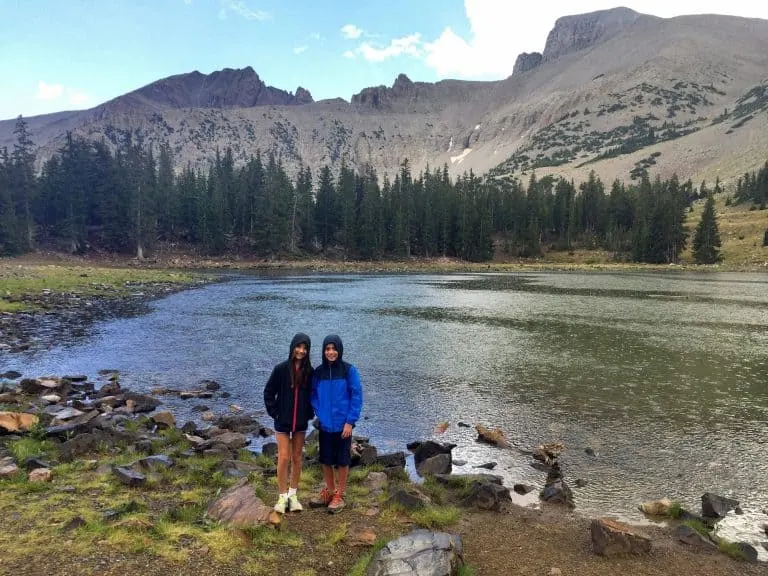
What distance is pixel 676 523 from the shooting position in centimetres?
995

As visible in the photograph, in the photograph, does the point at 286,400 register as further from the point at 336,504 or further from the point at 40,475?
the point at 40,475

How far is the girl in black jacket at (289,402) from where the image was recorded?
8945mm

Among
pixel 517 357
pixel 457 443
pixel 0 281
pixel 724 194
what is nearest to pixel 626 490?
pixel 457 443

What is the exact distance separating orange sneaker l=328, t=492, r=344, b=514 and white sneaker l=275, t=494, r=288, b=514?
2.74ft

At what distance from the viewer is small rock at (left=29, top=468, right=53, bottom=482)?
9711 mm

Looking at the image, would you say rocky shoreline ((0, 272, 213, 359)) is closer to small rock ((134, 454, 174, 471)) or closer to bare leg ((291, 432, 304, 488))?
small rock ((134, 454, 174, 471))

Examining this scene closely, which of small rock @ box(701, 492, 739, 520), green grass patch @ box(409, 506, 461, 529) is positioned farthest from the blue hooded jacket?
small rock @ box(701, 492, 739, 520)

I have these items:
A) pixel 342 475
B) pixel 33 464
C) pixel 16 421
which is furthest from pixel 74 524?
pixel 16 421

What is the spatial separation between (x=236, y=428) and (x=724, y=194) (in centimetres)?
21661

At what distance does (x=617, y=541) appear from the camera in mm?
8352

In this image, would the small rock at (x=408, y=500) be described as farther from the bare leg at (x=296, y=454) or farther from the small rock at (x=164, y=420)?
the small rock at (x=164, y=420)

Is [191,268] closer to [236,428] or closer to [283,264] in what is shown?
[283,264]

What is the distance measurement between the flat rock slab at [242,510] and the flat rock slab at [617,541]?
5363 millimetres

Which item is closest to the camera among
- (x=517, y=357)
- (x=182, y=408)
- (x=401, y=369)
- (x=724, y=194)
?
(x=182, y=408)
